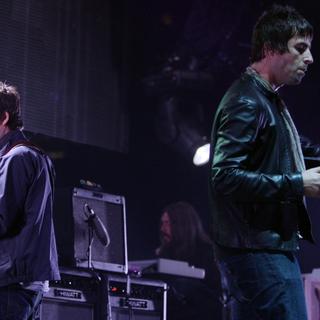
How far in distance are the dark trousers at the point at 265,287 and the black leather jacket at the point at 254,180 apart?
0.04 meters

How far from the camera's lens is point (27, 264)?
10.6 ft

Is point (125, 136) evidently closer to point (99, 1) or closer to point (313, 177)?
point (99, 1)

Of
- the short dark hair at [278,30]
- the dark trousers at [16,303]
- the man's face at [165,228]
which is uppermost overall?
the man's face at [165,228]

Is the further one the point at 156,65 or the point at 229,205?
the point at 156,65

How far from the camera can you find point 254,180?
2346 millimetres

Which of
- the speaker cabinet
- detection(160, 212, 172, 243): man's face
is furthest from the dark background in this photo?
the speaker cabinet

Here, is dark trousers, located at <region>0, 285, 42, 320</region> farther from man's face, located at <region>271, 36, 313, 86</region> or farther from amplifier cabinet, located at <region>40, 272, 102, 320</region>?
man's face, located at <region>271, 36, 313, 86</region>

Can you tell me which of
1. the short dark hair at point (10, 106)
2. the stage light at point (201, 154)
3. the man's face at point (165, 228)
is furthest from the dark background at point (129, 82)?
the short dark hair at point (10, 106)

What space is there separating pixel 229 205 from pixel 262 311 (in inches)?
13.9

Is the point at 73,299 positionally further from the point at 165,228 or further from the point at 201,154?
the point at 201,154

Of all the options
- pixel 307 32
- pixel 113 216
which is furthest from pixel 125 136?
pixel 307 32

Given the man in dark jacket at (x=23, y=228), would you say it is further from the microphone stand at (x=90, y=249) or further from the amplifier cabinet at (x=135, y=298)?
the amplifier cabinet at (x=135, y=298)

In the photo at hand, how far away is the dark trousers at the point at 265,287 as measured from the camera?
2287 millimetres

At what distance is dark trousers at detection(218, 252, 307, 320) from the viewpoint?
90.0 inches
